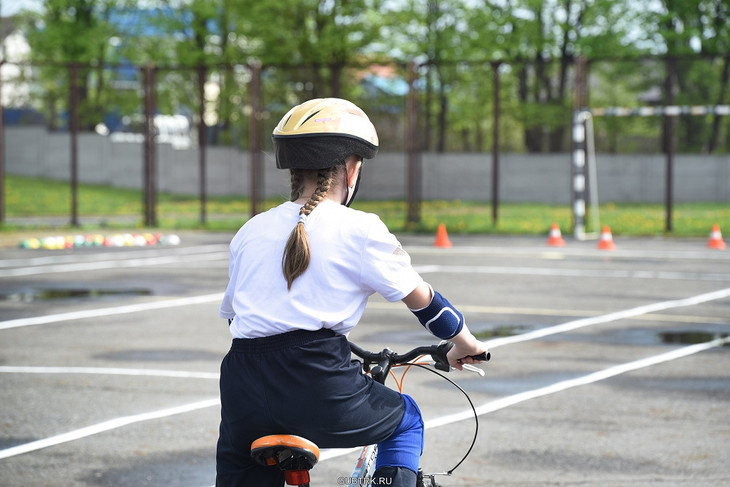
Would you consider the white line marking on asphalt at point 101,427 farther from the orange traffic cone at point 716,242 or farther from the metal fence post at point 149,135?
the metal fence post at point 149,135

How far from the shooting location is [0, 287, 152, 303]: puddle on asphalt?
42.6ft

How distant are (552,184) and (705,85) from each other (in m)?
9.99

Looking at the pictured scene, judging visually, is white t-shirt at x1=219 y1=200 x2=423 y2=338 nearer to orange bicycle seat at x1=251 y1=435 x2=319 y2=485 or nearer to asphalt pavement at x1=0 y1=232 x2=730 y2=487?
orange bicycle seat at x1=251 y1=435 x2=319 y2=485

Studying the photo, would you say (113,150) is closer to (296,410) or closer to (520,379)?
(520,379)

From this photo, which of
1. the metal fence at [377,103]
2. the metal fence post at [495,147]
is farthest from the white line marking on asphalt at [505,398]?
the metal fence at [377,103]

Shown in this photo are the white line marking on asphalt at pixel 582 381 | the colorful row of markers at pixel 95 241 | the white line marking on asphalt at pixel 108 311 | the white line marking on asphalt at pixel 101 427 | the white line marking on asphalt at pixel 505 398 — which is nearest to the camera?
the white line marking on asphalt at pixel 101 427

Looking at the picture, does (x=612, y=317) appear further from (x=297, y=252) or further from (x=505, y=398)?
(x=297, y=252)

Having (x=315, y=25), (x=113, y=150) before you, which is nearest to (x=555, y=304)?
(x=315, y=25)

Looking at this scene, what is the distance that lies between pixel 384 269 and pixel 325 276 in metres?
0.17

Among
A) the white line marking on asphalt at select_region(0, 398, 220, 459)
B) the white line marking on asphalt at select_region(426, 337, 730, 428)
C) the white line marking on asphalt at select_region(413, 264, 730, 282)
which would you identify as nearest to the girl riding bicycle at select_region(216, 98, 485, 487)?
the white line marking on asphalt at select_region(0, 398, 220, 459)

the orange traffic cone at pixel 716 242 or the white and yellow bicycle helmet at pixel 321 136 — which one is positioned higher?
the white and yellow bicycle helmet at pixel 321 136

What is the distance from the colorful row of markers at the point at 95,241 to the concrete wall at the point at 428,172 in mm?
9135

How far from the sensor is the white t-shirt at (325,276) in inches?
125

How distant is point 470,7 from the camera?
38.2 metres
